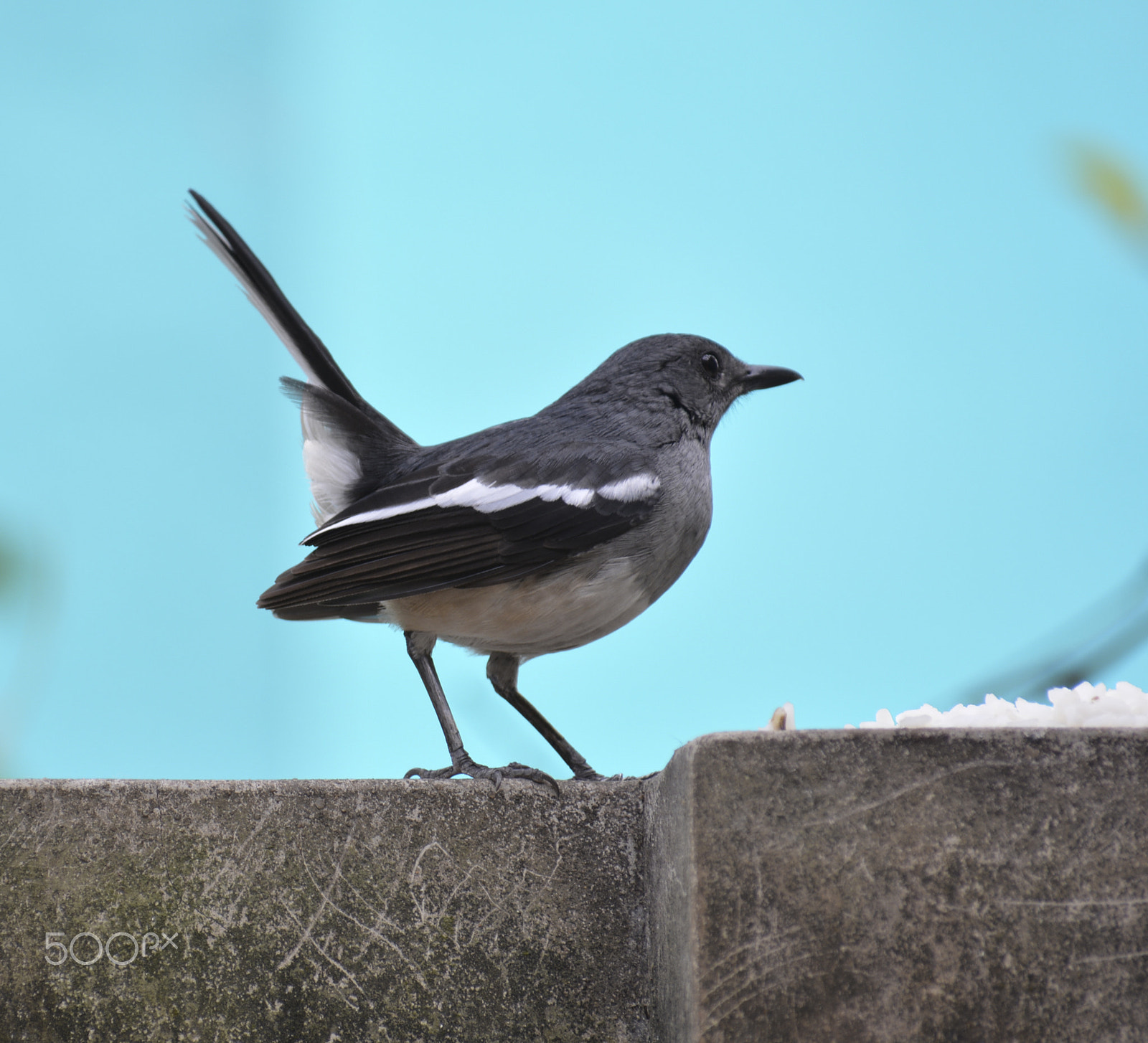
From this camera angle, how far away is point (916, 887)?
1.52 metres

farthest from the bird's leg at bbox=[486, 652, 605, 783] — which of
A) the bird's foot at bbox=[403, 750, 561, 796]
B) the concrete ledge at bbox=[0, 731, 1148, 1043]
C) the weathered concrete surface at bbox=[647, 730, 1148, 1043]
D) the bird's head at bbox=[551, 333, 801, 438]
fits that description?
the weathered concrete surface at bbox=[647, 730, 1148, 1043]

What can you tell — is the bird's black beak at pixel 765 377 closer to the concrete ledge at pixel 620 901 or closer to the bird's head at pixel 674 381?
the bird's head at pixel 674 381

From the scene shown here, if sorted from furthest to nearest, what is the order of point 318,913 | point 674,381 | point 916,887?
point 674,381, point 318,913, point 916,887

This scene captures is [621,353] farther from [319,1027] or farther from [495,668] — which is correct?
[319,1027]

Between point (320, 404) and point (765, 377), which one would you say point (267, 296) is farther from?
point (765, 377)

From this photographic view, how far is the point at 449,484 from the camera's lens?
2.67 meters

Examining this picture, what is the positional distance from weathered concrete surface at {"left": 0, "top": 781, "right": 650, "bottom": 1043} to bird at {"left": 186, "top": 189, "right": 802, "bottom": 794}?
31cm

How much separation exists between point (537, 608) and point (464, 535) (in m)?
0.23

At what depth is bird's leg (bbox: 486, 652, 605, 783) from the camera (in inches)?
113

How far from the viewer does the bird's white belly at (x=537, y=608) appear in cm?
256

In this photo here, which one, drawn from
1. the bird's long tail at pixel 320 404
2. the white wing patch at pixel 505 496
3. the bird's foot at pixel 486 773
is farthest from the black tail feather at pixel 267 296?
the bird's foot at pixel 486 773

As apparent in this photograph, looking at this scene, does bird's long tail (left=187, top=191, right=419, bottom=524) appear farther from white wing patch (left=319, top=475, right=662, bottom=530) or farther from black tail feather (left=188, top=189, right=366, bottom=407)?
white wing patch (left=319, top=475, right=662, bottom=530)

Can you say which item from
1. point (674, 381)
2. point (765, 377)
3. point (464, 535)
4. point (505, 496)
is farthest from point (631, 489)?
point (765, 377)

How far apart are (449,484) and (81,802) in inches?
42.4
